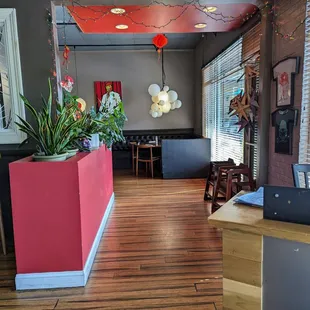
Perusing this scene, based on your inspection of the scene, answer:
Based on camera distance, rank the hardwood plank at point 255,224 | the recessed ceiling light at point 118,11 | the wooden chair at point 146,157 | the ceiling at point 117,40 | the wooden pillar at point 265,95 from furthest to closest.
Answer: the wooden chair at point 146,157
the ceiling at point 117,40
the recessed ceiling light at point 118,11
the wooden pillar at point 265,95
the hardwood plank at point 255,224

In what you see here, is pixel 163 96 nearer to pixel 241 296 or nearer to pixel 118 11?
pixel 118 11

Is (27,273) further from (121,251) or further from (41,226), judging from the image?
(121,251)

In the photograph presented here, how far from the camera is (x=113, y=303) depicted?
6.44 ft

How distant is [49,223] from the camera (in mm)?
2127

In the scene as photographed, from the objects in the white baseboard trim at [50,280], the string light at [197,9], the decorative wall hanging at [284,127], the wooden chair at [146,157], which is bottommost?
the white baseboard trim at [50,280]

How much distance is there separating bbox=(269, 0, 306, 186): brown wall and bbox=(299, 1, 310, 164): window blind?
5cm

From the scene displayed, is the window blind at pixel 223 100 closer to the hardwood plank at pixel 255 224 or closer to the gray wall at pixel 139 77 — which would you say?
the gray wall at pixel 139 77

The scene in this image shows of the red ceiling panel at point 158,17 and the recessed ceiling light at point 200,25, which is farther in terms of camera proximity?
the recessed ceiling light at point 200,25

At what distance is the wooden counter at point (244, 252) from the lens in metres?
1.18

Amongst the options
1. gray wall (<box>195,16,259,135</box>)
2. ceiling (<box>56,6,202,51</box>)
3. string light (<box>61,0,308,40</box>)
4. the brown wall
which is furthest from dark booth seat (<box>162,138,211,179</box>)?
the brown wall

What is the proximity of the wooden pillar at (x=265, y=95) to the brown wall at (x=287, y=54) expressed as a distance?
53mm

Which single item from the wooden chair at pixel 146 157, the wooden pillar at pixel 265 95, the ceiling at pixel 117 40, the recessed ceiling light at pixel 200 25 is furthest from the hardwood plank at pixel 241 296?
the ceiling at pixel 117 40

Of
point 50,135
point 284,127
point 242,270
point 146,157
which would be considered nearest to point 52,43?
point 50,135

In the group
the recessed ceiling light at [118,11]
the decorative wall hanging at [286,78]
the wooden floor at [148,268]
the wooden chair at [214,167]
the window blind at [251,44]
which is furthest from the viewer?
the wooden chair at [214,167]
